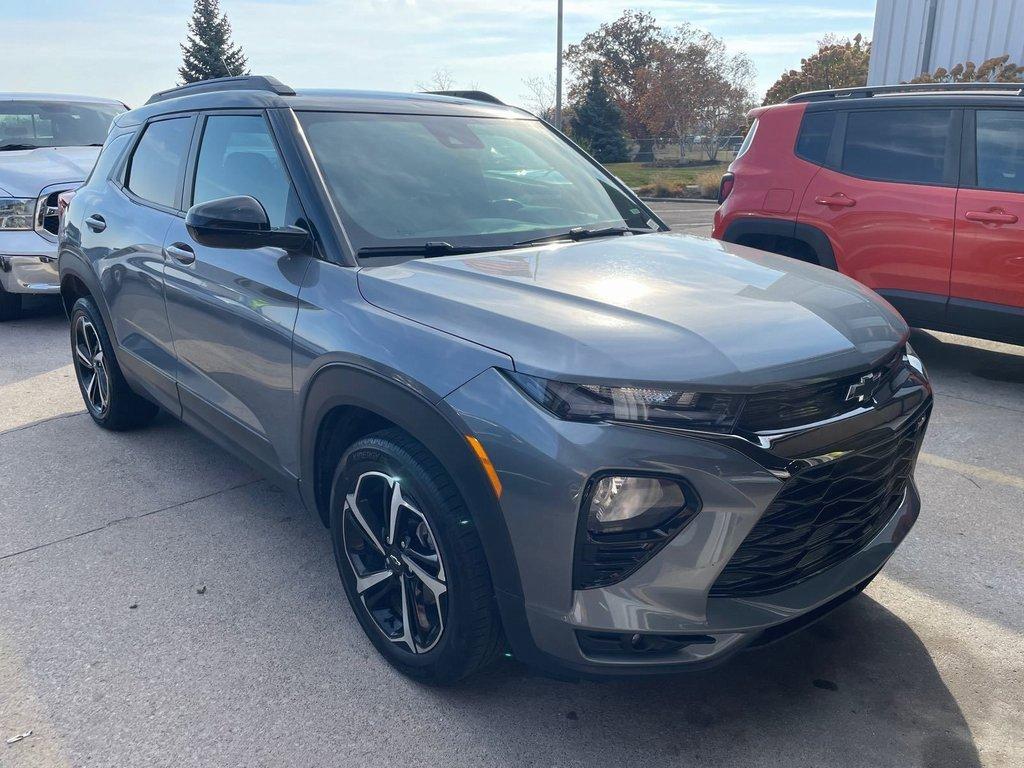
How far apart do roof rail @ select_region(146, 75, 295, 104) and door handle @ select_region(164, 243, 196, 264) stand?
687mm

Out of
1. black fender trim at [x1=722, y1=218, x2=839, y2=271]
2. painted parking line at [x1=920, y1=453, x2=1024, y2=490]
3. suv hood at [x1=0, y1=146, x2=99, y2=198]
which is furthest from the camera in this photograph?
suv hood at [x1=0, y1=146, x2=99, y2=198]

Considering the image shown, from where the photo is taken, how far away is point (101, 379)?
476 centimetres

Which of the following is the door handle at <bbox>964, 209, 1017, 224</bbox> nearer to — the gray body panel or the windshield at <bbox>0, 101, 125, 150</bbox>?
the gray body panel

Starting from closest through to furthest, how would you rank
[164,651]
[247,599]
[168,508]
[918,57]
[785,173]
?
[164,651], [247,599], [168,508], [785,173], [918,57]

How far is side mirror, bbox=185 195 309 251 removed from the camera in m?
2.76

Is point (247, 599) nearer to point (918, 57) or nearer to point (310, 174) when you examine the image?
point (310, 174)

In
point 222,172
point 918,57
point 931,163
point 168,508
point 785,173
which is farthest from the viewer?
point 918,57

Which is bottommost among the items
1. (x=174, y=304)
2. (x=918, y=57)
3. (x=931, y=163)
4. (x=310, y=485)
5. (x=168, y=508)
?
(x=168, y=508)

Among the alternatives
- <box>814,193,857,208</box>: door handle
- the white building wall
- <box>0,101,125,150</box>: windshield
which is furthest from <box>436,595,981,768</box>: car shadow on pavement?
the white building wall

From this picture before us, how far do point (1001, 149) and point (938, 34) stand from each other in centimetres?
1245

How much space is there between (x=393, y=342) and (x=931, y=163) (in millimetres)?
4694

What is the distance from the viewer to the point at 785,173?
249 inches

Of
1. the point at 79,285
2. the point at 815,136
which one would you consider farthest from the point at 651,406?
the point at 815,136

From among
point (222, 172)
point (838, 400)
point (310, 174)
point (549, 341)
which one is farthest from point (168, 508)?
point (838, 400)
